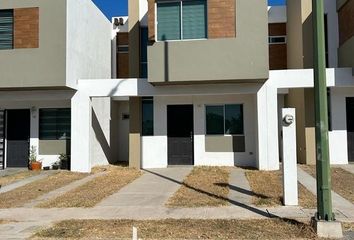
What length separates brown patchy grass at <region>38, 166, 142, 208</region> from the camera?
10523mm

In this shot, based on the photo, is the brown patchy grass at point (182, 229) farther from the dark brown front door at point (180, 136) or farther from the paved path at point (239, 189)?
the dark brown front door at point (180, 136)

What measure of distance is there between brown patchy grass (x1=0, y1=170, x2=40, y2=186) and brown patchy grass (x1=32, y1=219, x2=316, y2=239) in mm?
6935

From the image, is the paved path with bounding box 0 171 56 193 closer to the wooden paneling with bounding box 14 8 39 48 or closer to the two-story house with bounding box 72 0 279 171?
the two-story house with bounding box 72 0 279 171

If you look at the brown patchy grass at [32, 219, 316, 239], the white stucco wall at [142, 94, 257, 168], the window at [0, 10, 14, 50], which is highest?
the window at [0, 10, 14, 50]

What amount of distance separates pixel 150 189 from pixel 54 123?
25.1 feet

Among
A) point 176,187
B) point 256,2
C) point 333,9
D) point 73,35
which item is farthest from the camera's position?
point 333,9

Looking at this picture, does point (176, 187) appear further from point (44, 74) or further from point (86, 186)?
point (44, 74)

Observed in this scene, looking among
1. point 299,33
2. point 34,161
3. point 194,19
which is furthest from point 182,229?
point 299,33

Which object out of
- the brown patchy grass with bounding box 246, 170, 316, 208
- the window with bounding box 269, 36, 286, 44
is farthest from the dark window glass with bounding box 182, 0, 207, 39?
the window with bounding box 269, 36, 286, 44

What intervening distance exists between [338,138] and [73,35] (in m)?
11.6

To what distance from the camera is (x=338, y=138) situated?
55.7ft

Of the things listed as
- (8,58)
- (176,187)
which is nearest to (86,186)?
(176,187)

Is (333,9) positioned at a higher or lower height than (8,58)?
higher

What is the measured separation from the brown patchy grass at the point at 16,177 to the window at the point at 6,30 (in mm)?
5005
